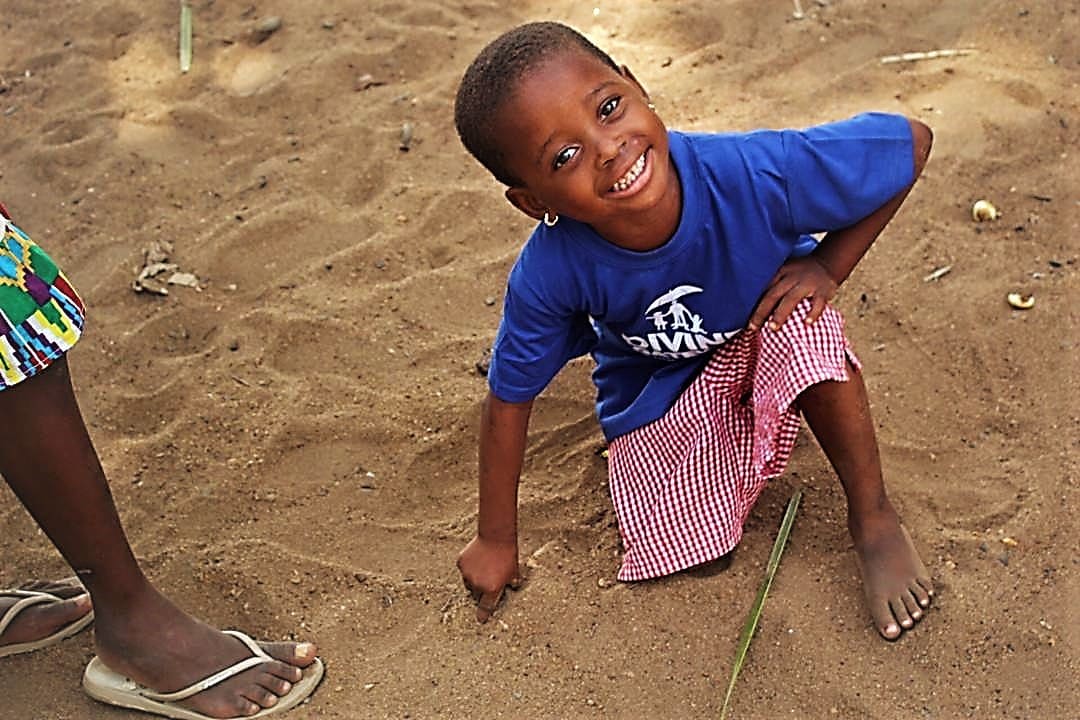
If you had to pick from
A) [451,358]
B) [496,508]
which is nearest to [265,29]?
[451,358]

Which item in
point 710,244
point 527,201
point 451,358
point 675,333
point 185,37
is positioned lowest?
point 451,358

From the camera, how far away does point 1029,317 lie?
262 centimetres

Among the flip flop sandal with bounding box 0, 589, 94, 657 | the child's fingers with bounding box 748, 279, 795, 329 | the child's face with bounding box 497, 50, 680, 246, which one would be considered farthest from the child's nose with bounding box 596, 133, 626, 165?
the flip flop sandal with bounding box 0, 589, 94, 657

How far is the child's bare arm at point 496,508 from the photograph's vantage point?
2070mm

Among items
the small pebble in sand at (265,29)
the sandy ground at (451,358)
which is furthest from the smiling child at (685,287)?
the small pebble in sand at (265,29)

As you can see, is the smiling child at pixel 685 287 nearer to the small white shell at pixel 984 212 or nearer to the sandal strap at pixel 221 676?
the sandal strap at pixel 221 676

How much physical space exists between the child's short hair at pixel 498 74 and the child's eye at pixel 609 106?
2.4 inches

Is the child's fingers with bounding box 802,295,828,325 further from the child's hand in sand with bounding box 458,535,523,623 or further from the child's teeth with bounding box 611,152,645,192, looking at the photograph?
the child's hand in sand with bounding box 458,535,523,623

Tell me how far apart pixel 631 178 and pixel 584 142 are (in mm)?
93

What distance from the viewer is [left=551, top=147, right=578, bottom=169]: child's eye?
179 centimetres

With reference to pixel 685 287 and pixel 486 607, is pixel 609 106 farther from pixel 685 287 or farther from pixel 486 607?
pixel 486 607

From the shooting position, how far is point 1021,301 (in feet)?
8.66

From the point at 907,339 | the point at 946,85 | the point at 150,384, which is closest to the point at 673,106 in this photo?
the point at 946,85

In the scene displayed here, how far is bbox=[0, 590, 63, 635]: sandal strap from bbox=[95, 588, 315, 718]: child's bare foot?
0.79 ft
